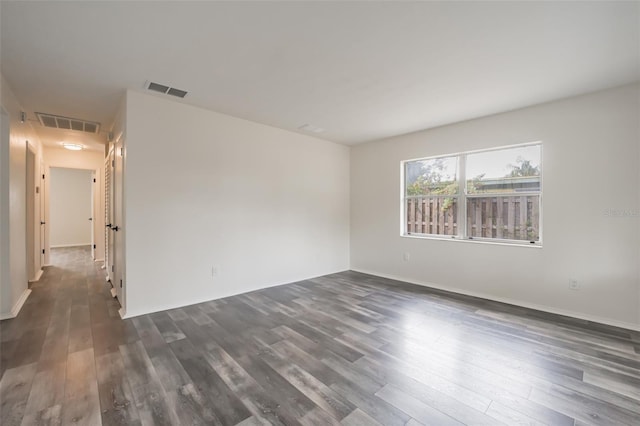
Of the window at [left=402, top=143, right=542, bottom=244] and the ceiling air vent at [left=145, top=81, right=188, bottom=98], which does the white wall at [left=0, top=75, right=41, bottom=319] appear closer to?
the ceiling air vent at [left=145, top=81, right=188, bottom=98]

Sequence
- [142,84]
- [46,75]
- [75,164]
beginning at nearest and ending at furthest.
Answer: [46,75] < [142,84] < [75,164]

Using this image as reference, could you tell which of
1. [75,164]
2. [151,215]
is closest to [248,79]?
[151,215]

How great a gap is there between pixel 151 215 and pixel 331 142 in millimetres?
3443

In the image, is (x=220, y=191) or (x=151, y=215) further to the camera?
(x=220, y=191)

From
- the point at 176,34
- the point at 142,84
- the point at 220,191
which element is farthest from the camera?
the point at 220,191

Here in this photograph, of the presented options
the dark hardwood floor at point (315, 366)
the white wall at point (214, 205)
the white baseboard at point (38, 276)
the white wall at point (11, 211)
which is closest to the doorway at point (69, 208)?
the white baseboard at point (38, 276)

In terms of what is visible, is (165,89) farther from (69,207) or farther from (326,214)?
(69,207)

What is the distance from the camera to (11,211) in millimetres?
3094

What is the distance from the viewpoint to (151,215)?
3.29m

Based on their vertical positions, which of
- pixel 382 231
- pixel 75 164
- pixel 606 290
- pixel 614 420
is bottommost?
pixel 614 420

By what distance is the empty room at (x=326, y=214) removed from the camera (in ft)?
6.08

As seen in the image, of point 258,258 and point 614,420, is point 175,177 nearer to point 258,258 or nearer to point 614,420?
point 258,258

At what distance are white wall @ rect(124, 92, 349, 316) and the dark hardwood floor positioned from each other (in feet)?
1.63

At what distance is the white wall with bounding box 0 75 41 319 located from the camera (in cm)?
299
